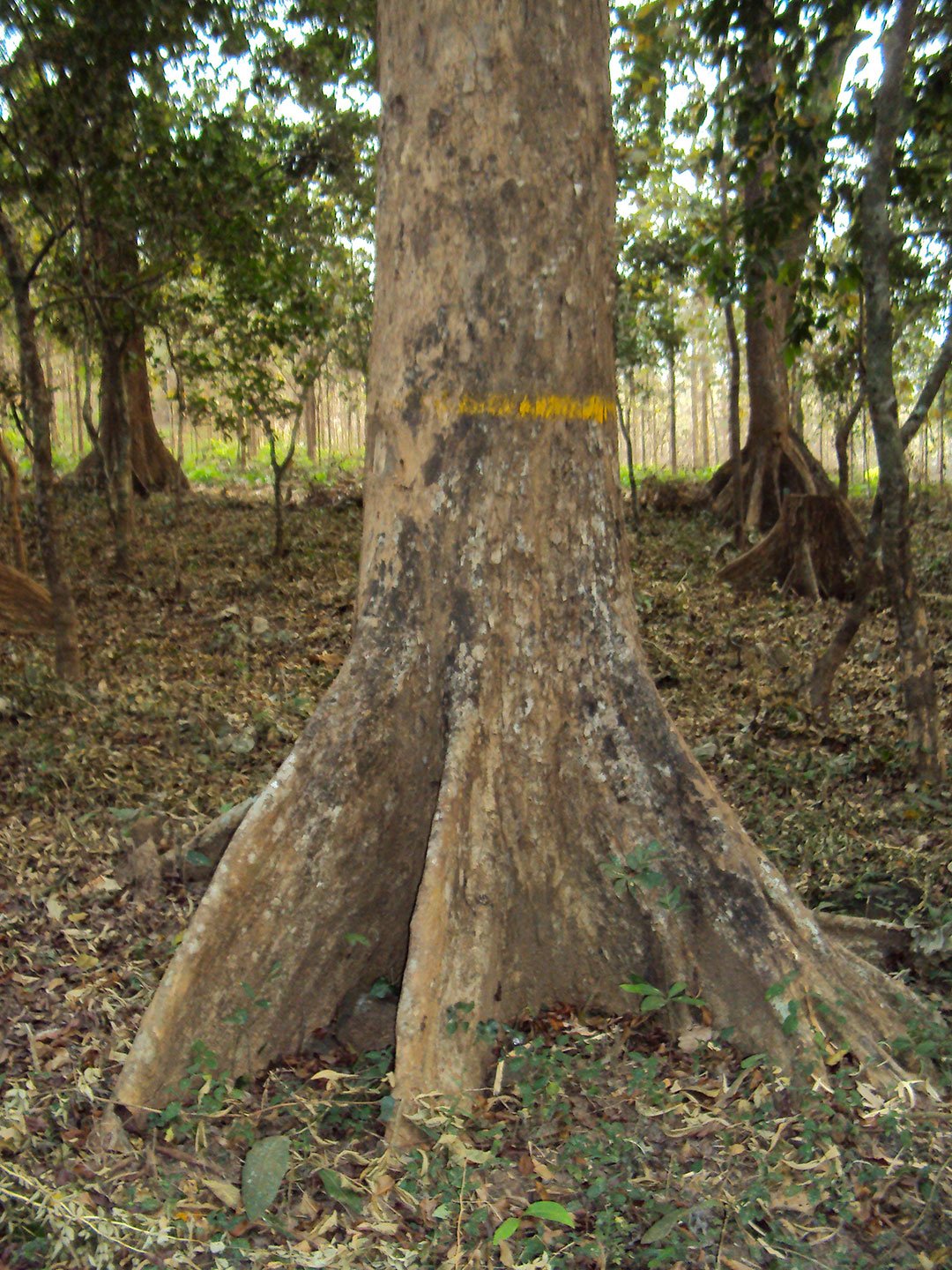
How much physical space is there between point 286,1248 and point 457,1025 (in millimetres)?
707

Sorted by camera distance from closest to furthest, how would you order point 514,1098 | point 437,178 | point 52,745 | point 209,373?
point 514,1098 < point 437,178 < point 52,745 < point 209,373

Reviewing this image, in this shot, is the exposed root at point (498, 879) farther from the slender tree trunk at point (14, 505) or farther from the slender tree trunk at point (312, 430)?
the slender tree trunk at point (312, 430)

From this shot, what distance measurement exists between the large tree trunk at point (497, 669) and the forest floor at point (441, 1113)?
0.30m

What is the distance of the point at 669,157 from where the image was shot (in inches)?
526

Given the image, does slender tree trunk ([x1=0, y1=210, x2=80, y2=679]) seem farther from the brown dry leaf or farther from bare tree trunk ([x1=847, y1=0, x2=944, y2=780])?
bare tree trunk ([x1=847, y1=0, x2=944, y2=780])

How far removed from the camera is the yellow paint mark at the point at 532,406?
3.29 m

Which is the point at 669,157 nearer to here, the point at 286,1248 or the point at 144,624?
the point at 144,624

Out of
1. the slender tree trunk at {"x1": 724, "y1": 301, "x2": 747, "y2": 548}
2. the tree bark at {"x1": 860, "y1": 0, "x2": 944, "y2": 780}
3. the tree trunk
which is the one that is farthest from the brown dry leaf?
the slender tree trunk at {"x1": 724, "y1": 301, "x2": 747, "y2": 548}

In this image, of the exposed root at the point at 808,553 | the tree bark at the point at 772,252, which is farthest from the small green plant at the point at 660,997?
the exposed root at the point at 808,553

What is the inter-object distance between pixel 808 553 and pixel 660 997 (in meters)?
7.12

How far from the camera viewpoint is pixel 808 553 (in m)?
9.54

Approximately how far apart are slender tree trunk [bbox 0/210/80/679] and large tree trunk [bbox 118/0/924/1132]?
4033mm

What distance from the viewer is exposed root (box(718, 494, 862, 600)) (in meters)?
9.58

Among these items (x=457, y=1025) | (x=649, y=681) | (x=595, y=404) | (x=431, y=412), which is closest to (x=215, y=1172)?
(x=457, y=1025)
